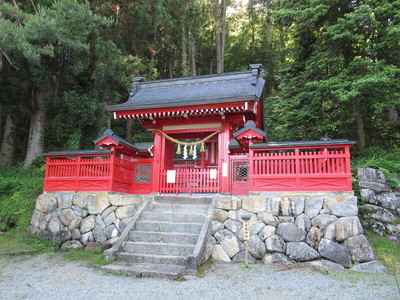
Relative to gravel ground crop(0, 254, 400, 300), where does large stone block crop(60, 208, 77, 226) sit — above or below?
above

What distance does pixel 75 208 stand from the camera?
8.05 metres

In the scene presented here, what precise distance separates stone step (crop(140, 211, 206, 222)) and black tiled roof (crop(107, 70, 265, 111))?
2973 millimetres

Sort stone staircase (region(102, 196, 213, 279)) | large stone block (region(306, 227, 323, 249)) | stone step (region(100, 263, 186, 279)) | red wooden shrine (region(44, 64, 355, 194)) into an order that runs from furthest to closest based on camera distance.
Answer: red wooden shrine (region(44, 64, 355, 194)) < large stone block (region(306, 227, 323, 249)) < stone staircase (region(102, 196, 213, 279)) < stone step (region(100, 263, 186, 279))

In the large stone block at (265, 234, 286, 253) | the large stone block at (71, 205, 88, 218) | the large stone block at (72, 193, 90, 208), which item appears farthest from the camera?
the large stone block at (72, 193, 90, 208)

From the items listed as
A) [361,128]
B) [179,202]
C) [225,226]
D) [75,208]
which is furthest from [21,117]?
[361,128]

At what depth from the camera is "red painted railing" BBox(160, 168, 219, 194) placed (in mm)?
8020

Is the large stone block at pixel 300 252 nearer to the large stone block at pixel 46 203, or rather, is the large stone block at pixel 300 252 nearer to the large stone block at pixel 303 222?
the large stone block at pixel 303 222

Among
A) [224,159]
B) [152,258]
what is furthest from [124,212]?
[224,159]

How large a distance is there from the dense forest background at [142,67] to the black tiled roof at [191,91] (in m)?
3.22

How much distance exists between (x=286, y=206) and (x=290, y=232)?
0.58 m

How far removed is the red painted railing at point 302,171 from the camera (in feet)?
21.7

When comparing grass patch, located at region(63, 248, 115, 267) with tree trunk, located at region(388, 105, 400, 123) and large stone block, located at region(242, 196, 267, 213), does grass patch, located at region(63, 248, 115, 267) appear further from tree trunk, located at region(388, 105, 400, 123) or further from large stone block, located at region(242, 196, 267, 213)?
tree trunk, located at region(388, 105, 400, 123)

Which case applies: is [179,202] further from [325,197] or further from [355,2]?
[355,2]

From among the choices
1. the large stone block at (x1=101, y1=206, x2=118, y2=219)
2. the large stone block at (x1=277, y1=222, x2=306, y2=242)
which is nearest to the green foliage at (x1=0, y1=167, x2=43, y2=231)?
the large stone block at (x1=101, y1=206, x2=118, y2=219)
